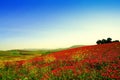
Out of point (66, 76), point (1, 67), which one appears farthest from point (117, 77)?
point (1, 67)

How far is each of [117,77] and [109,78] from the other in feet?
A: 1.19

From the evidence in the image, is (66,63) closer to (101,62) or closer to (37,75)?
(101,62)

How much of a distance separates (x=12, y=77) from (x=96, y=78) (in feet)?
18.4

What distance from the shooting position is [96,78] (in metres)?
9.30

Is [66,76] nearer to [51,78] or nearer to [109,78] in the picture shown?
[51,78]

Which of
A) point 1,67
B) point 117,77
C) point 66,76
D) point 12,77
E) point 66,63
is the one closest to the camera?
point 117,77

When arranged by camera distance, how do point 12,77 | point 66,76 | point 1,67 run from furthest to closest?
point 1,67 < point 12,77 < point 66,76

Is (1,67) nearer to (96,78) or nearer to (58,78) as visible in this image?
(58,78)

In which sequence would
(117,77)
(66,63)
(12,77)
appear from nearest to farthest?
(117,77) → (12,77) → (66,63)

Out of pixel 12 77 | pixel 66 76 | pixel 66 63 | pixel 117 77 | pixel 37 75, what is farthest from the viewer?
pixel 66 63

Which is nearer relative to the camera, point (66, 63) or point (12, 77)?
point (12, 77)

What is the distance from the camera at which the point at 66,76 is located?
10156 millimetres

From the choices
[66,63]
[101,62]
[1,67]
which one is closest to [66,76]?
[101,62]

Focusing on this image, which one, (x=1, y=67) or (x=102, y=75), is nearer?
(x=102, y=75)
